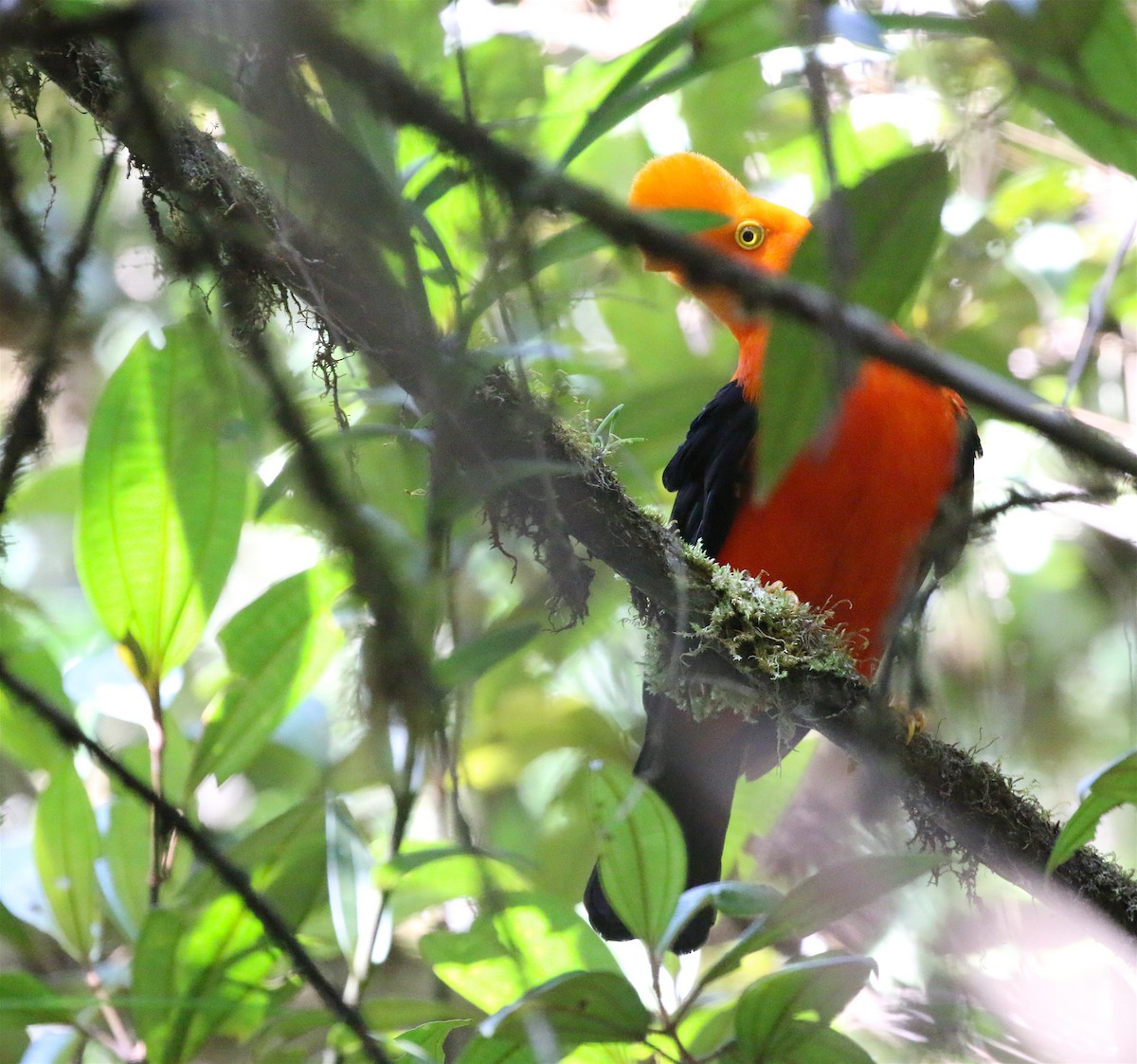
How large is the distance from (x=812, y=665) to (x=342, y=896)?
1.03 meters

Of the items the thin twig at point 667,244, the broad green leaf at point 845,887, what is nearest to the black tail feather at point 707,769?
the broad green leaf at point 845,887

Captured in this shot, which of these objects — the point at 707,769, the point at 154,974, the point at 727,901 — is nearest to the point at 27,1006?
the point at 154,974

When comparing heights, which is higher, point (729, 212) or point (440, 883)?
point (729, 212)

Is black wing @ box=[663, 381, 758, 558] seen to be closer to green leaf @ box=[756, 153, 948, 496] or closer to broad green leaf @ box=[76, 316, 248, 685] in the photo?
broad green leaf @ box=[76, 316, 248, 685]

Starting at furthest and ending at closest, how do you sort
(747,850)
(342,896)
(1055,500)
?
1. (747,850)
2. (342,896)
3. (1055,500)

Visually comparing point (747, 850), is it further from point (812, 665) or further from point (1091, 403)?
point (1091, 403)

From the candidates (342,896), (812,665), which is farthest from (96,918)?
(812,665)

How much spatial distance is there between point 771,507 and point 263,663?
139cm

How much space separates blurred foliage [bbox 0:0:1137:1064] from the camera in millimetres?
1173

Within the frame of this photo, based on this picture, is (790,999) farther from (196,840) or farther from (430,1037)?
(196,840)

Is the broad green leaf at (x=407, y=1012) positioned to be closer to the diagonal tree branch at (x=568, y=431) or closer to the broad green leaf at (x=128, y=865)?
the broad green leaf at (x=128, y=865)

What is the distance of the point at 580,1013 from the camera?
162 cm

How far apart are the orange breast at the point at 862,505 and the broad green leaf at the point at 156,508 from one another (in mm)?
1424

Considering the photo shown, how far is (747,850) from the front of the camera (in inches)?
142
